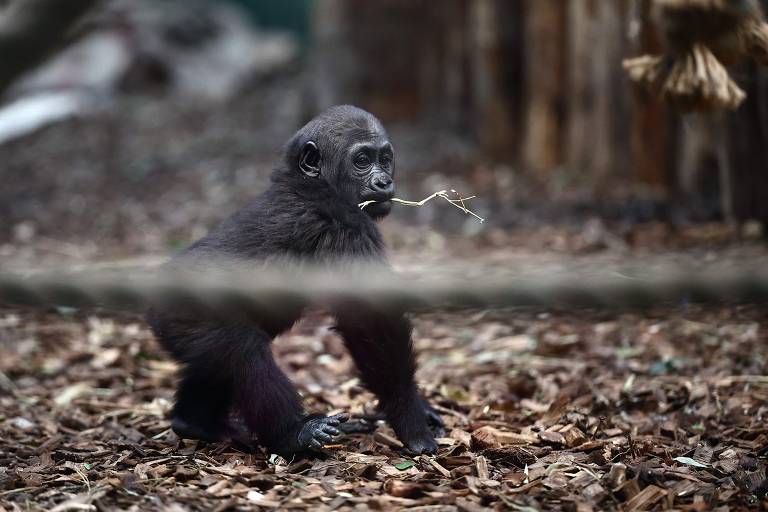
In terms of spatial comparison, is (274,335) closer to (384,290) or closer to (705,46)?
(384,290)

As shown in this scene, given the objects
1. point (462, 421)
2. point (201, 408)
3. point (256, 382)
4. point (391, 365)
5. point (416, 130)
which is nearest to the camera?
point (256, 382)

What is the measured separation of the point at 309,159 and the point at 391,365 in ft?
3.48

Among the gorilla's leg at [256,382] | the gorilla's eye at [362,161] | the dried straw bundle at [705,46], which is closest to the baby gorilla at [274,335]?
the gorilla's leg at [256,382]

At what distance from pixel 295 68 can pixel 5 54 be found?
1139 centimetres

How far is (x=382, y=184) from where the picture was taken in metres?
4.32

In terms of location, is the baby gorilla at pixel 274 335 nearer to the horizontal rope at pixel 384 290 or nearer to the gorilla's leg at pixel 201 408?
the gorilla's leg at pixel 201 408

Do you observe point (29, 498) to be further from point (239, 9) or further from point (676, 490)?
point (239, 9)

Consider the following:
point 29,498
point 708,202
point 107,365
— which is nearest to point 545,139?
point 708,202

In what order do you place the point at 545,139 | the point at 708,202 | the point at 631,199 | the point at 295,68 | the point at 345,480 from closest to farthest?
1. the point at 345,480
2. the point at 708,202
3. the point at 631,199
4. the point at 545,139
5. the point at 295,68

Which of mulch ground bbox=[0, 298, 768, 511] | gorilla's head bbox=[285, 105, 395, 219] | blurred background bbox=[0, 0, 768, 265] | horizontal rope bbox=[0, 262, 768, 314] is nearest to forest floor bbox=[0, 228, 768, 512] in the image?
mulch ground bbox=[0, 298, 768, 511]

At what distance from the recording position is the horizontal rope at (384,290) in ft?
6.61

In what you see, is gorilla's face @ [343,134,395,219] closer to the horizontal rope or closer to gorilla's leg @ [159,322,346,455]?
gorilla's leg @ [159,322,346,455]

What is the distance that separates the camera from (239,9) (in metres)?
17.6

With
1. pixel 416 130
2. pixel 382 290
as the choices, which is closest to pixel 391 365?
pixel 382 290
